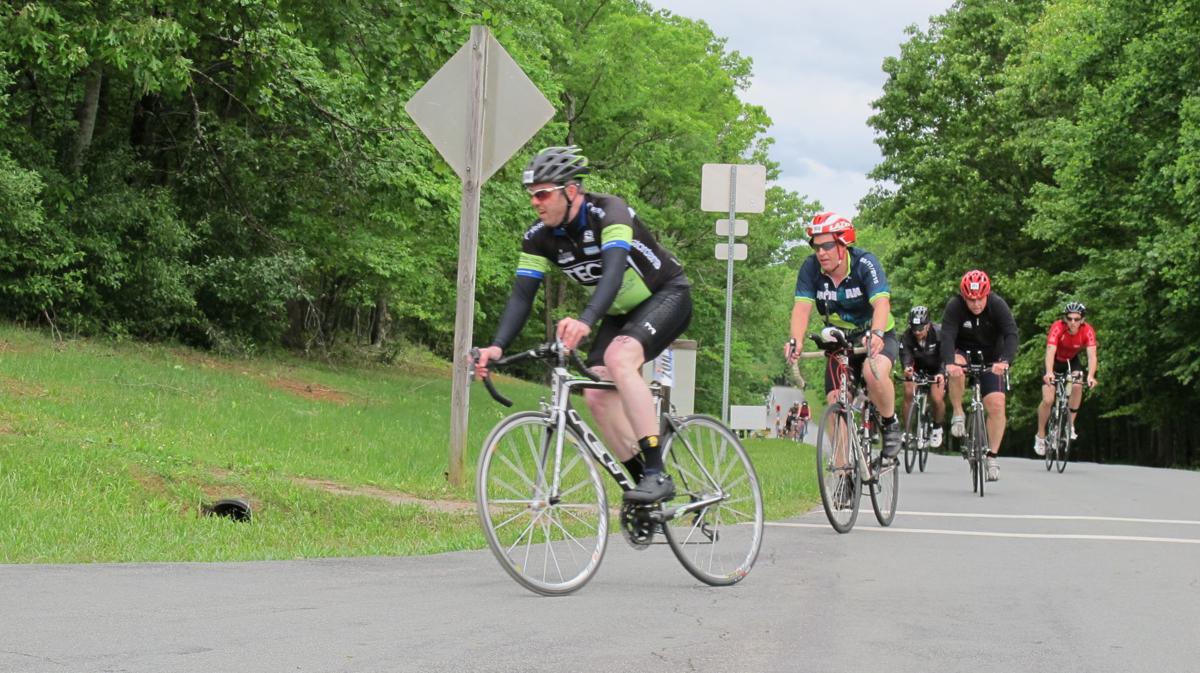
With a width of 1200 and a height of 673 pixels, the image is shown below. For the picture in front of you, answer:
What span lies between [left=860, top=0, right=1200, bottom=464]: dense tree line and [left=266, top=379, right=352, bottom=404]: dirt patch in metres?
16.3

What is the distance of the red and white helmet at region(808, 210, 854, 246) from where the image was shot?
28.9ft

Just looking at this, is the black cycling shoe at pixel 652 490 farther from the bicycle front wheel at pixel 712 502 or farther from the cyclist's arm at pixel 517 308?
the cyclist's arm at pixel 517 308

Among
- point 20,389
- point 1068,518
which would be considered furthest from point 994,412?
point 20,389

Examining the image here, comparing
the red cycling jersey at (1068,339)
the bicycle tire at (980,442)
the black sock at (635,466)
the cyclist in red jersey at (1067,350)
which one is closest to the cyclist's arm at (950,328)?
the bicycle tire at (980,442)

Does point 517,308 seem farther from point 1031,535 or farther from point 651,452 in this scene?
point 1031,535

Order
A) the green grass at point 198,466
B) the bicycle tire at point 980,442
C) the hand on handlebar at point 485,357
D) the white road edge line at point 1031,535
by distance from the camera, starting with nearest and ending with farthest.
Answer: the hand on handlebar at point 485,357 < the green grass at point 198,466 < the white road edge line at point 1031,535 < the bicycle tire at point 980,442

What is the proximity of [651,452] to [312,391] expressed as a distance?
54.5 feet

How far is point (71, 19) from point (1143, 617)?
1441 cm

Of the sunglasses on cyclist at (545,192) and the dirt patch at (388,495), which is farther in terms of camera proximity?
the dirt patch at (388,495)

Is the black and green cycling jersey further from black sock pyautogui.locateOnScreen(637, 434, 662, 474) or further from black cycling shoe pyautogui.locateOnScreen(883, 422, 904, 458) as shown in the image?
black cycling shoe pyautogui.locateOnScreen(883, 422, 904, 458)

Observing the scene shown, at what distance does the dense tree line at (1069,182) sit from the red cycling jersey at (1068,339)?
9802mm

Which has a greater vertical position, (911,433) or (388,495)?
(911,433)

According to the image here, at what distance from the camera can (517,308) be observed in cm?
601

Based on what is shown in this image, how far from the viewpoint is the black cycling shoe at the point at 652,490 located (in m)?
6.02
